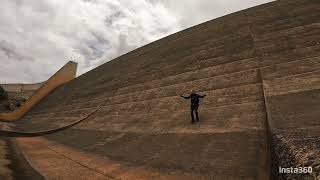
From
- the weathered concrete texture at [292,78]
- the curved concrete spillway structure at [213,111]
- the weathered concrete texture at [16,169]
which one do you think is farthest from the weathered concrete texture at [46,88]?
the weathered concrete texture at [292,78]

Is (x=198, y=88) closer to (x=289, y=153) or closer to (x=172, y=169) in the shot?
(x=172, y=169)

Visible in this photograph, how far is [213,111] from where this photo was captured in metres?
8.45

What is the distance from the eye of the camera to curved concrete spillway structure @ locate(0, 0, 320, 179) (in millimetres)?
5633

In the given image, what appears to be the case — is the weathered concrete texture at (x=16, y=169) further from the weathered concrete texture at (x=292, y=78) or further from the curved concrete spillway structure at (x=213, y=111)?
the weathered concrete texture at (x=292, y=78)

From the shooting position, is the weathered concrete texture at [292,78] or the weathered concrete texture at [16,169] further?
the weathered concrete texture at [16,169]

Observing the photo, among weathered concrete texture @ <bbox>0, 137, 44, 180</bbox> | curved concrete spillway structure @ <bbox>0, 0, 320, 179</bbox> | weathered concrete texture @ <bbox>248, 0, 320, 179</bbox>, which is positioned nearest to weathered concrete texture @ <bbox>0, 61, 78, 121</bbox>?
curved concrete spillway structure @ <bbox>0, 0, 320, 179</bbox>

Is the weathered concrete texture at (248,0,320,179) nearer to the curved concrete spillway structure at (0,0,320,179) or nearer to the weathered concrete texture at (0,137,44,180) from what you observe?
the curved concrete spillway structure at (0,0,320,179)

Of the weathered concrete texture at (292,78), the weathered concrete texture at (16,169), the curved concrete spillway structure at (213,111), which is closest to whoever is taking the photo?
the weathered concrete texture at (292,78)

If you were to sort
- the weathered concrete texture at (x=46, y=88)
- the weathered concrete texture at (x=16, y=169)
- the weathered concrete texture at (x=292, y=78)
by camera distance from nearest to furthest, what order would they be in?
the weathered concrete texture at (x=292, y=78), the weathered concrete texture at (x=16, y=169), the weathered concrete texture at (x=46, y=88)

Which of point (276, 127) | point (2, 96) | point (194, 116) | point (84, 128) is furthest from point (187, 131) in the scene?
point (2, 96)

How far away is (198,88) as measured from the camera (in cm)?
1073

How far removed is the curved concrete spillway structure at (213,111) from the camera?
222 inches

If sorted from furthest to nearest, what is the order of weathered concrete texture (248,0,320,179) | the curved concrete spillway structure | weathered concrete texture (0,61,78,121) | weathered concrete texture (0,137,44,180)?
1. weathered concrete texture (0,61,78,121)
2. weathered concrete texture (0,137,44,180)
3. the curved concrete spillway structure
4. weathered concrete texture (248,0,320,179)

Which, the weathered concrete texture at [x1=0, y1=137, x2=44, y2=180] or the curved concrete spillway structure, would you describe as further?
the weathered concrete texture at [x1=0, y1=137, x2=44, y2=180]
